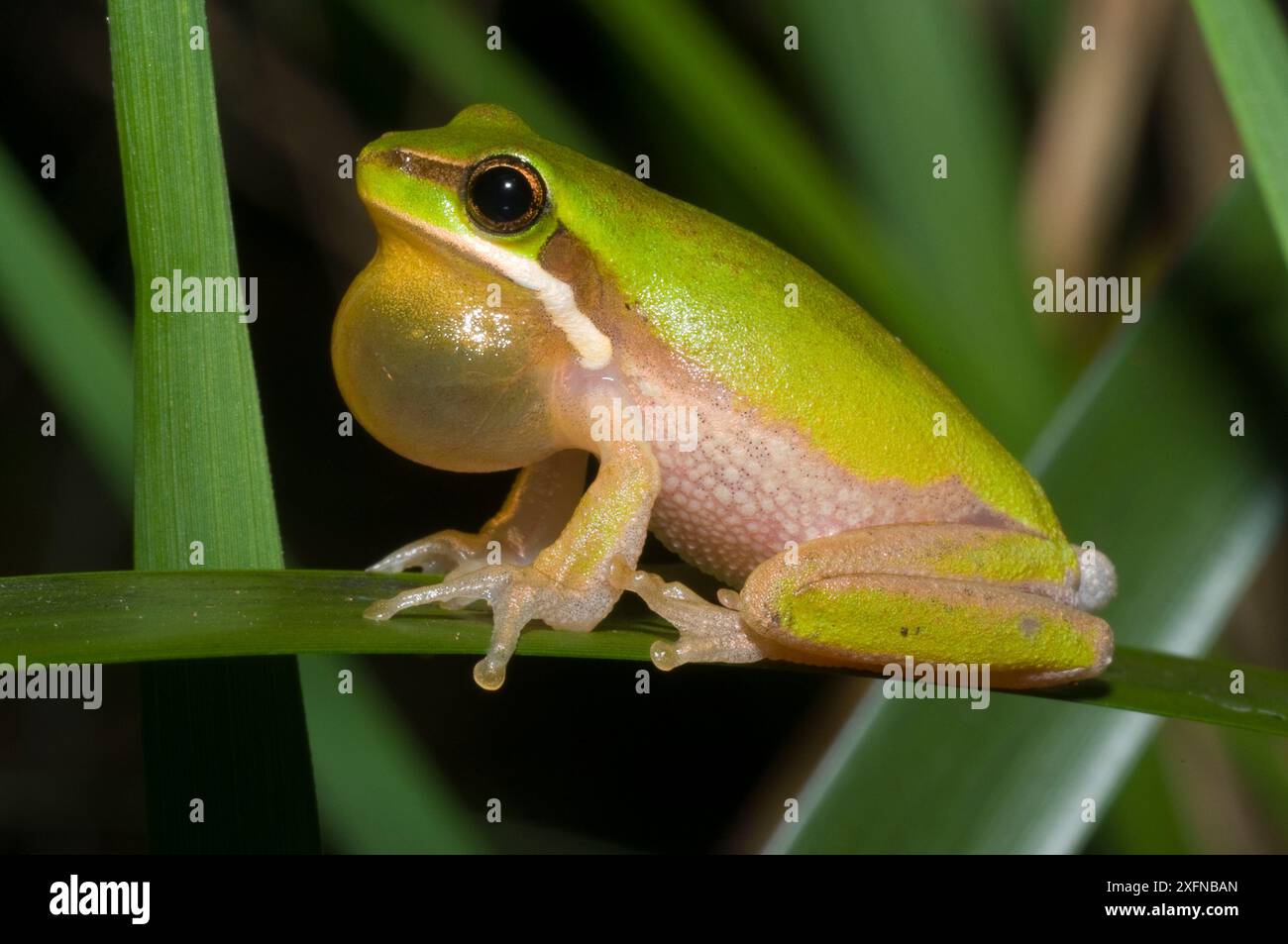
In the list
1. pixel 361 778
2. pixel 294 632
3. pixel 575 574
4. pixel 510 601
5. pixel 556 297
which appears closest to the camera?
pixel 294 632

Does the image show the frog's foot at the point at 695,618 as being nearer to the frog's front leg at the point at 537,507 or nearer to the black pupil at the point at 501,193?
the frog's front leg at the point at 537,507

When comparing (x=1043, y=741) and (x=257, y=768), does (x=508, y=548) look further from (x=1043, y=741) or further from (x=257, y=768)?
(x=1043, y=741)

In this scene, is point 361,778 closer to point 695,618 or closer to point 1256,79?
point 695,618

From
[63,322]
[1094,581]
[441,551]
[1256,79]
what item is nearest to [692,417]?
[441,551]

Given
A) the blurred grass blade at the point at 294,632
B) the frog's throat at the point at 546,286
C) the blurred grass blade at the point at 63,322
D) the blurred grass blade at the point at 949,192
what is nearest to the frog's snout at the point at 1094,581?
the blurred grass blade at the point at 294,632

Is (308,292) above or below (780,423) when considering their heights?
above

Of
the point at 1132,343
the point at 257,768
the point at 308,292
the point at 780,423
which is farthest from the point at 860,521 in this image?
the point at 308,292

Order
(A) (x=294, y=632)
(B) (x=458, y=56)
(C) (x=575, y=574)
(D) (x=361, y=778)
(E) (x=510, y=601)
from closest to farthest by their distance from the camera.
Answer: (A) (x=294, y=632) → (E) (x=510, y=601) → (C) (x=575, y=574) → (D) (x=361, y=778) → (B) (x=458, y=56)

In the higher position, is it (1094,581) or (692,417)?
(692,417)
